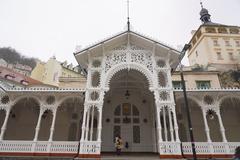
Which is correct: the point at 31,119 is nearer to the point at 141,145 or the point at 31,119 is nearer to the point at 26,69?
the point at 141,145

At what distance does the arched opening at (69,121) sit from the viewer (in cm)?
1617

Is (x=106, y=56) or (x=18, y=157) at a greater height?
(x=106, y=56)

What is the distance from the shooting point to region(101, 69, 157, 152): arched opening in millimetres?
15781

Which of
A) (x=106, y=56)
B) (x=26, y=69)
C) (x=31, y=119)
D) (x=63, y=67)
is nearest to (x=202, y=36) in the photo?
(x=63, y=67)

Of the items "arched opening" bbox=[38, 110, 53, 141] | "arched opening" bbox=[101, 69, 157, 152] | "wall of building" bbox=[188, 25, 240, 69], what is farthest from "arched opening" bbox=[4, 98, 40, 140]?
"wall of building" bbox=[188, 25, 240, 69]

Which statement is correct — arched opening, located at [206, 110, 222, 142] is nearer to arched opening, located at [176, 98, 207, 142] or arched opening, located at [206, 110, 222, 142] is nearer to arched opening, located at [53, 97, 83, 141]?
arched opening, located at [176, 98, 207, 142]

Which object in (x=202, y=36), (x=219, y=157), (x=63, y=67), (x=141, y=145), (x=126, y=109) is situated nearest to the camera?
(x=219, y=157)

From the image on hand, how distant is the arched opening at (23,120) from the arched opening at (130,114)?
6.14 metres

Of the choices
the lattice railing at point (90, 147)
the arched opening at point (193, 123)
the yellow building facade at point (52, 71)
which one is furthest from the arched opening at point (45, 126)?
the yellow building facade at point (52, 71)

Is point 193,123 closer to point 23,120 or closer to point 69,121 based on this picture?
point 69,121

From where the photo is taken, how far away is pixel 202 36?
46844 millimetres

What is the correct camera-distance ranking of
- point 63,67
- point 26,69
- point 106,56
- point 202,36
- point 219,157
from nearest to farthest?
point 219,157 → point 106,56 → point 202,36 → point 63,67 → point 26,69

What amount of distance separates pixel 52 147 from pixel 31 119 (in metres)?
4.93

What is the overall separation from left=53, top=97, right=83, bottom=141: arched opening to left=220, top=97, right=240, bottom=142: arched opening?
12591mm
